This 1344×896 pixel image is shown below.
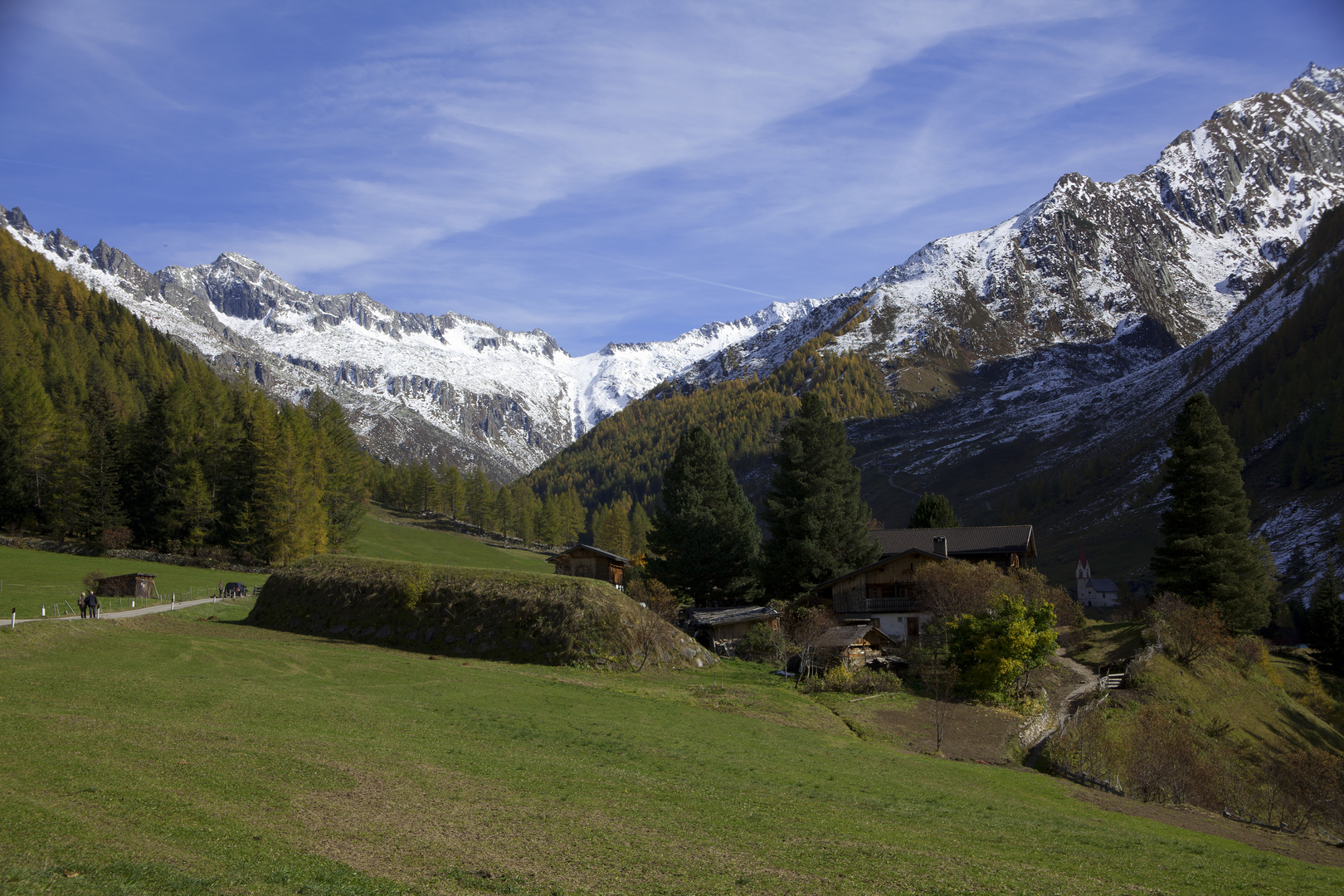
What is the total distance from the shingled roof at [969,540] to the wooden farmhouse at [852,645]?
16.0m

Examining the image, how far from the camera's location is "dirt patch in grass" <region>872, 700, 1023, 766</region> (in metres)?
35.0

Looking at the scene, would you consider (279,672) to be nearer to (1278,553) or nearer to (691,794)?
(691,794)

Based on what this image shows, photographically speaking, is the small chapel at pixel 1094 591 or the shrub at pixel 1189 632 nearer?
the shrub at pixel 1189 632

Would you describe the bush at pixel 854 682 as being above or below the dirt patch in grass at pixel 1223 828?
above

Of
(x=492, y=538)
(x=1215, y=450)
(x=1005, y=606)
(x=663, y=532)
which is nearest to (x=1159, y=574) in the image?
(x=1215, y=450)

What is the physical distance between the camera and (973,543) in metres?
71.6

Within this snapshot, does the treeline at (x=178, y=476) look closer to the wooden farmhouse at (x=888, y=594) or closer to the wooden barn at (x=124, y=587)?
the wooden barn at (x=124, y=587)

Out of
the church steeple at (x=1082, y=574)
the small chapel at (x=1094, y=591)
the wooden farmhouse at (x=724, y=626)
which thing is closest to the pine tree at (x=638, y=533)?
the church steeple at (x=1082, y=574)

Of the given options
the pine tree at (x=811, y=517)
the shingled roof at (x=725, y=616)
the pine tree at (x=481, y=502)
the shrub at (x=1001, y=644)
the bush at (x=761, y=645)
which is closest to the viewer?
the shrub at (x=1001, y=644)

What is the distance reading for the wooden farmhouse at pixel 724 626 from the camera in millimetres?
57812

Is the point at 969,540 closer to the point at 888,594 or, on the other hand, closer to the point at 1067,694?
the point at 888,594

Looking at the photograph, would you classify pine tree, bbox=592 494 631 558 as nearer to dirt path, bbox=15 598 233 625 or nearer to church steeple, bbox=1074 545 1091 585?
church steeple, bbox=1074 545 1091 585

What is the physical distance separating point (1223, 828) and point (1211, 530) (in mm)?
41659

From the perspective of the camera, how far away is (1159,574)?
62.5m
